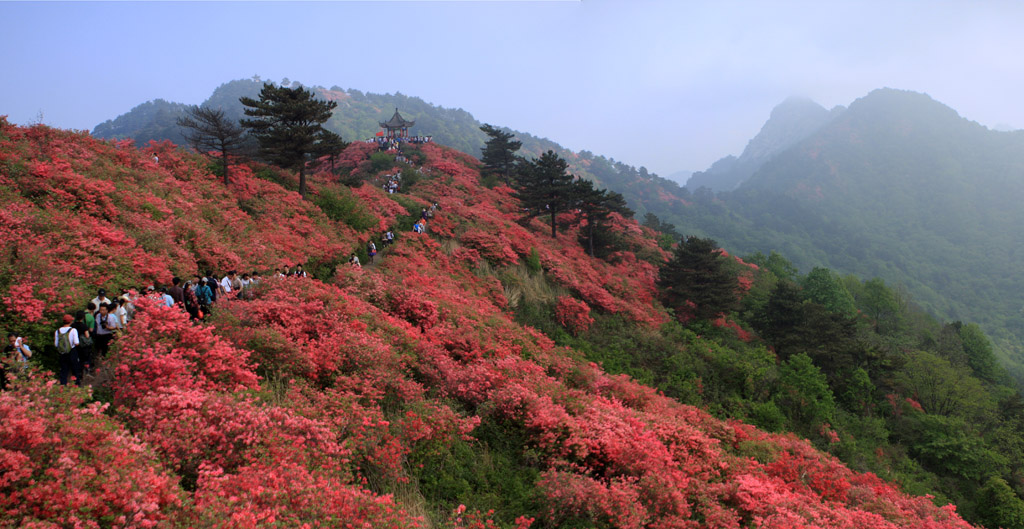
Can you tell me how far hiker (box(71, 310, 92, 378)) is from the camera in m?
6.95

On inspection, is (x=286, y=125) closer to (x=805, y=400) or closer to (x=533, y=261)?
(x=533, y=261)

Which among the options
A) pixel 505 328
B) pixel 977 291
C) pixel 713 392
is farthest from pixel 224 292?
pixel 977 291

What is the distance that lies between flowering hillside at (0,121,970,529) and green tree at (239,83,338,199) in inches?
180

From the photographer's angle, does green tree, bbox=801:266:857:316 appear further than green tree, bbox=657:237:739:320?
Yes

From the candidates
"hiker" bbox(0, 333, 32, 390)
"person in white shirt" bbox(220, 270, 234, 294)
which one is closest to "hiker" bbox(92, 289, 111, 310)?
"hiker" bbox(0, 333, 32, 390)

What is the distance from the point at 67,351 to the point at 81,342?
0.20m

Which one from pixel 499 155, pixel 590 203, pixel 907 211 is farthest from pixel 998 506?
pixel 907 211

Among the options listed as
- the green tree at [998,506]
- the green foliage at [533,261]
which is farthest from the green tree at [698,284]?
the green tree at [998,506]

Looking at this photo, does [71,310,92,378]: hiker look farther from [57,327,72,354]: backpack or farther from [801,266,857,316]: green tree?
[801,266,857,316]: green tree

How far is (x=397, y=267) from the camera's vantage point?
1761 cm

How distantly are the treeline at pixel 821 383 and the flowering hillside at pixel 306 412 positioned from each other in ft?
14.4

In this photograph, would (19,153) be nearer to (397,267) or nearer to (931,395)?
(397,267)

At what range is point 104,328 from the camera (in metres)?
7.56

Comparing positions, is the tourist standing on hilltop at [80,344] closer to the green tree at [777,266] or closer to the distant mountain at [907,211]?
the green tree at [777,266]
